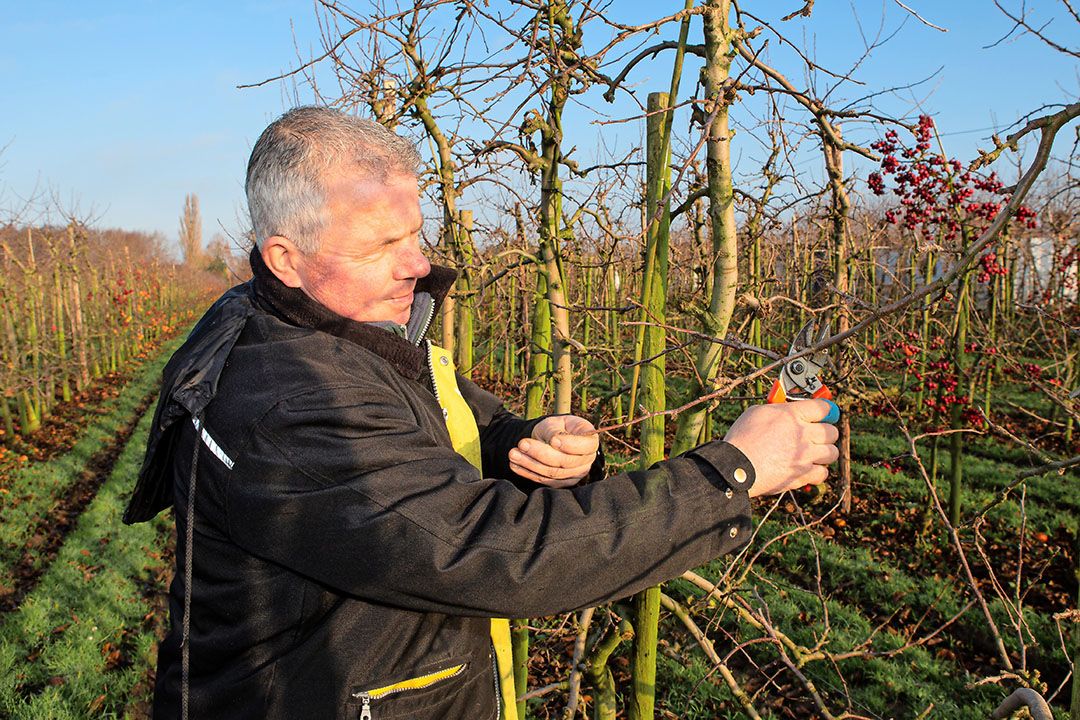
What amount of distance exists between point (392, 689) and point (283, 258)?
Result: 34.1 inches

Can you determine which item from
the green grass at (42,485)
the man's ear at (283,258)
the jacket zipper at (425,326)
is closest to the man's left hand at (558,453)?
the jacket zipper at (425,326)

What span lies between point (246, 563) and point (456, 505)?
450 millimetres

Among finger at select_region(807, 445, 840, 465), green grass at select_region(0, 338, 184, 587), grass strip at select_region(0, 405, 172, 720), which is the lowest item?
grass strip at select_region(0, 405, 172, 720)

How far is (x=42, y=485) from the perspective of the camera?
8.69 meters

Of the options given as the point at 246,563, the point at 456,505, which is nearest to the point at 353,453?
the point at 456,505

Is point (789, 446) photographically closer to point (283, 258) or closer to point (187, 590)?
point (283, 258)

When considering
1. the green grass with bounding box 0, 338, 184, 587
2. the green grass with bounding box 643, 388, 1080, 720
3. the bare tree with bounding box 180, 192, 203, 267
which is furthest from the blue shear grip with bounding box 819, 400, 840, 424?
the bare tree with bounding box 180, 192, 203, 267

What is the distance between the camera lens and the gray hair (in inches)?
57.6

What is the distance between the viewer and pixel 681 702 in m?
4.25

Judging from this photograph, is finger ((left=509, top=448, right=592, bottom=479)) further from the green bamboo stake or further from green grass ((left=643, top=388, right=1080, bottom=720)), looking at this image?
green grass ((left=643, top=388, right=1080, bottom=720))

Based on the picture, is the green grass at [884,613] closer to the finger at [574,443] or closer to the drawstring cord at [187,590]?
the finger at [574,443]

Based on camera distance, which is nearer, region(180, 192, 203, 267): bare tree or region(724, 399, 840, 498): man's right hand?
region(724, 399, 840, 498): man's right hand

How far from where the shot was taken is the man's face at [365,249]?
150 centimetres

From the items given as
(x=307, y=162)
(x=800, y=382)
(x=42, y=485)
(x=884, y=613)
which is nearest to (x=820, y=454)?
(x=800, y=382)
